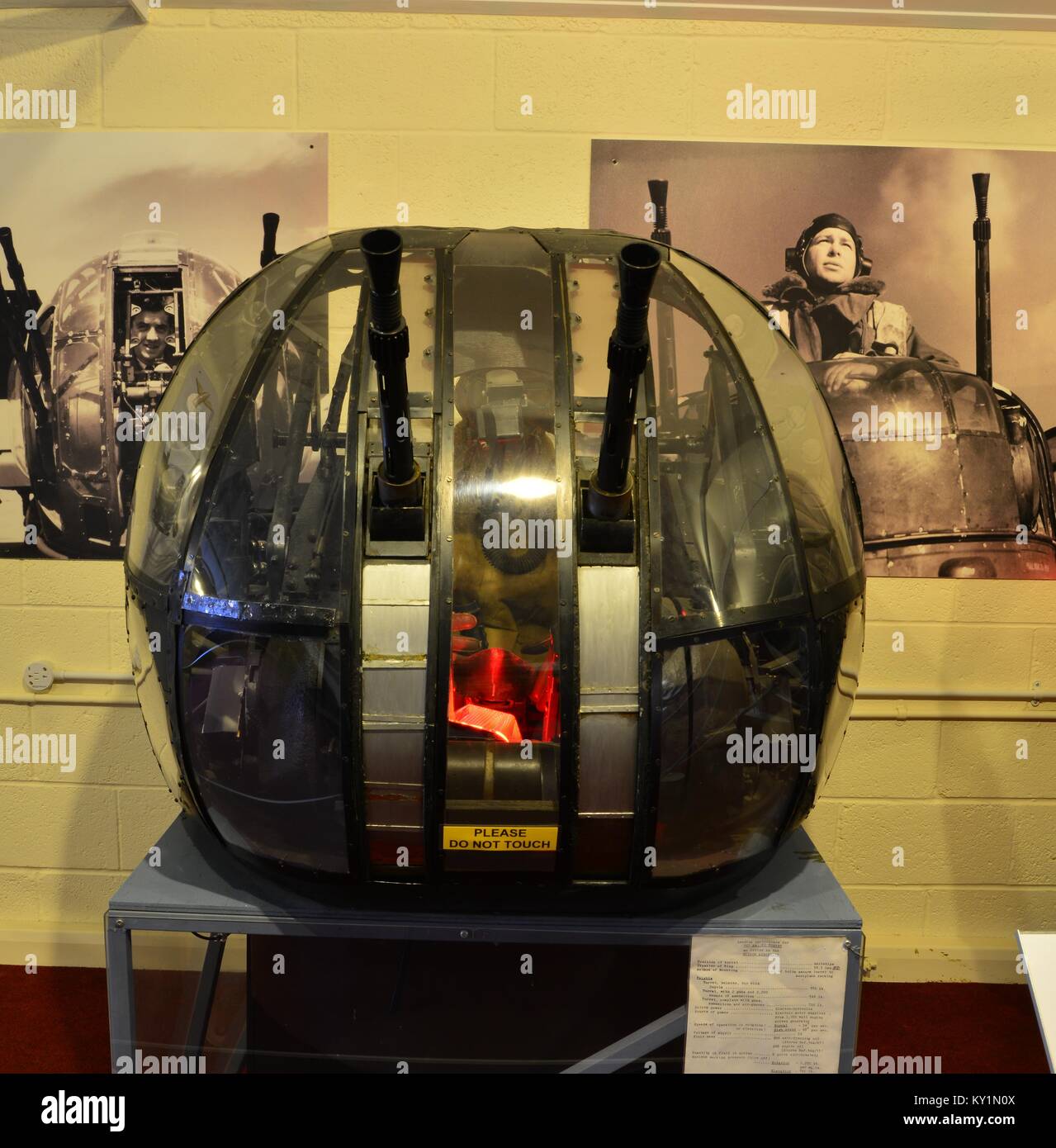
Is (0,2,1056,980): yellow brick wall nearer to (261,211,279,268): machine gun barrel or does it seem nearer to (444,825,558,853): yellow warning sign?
(261,211,279,268): machine gun barrel

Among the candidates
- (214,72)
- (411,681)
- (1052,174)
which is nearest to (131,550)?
(411,681)

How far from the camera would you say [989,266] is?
2965 millimetres

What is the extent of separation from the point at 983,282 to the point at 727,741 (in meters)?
2.05

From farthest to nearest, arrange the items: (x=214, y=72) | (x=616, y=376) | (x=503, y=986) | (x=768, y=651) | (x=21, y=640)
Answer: (x=21, y=640) < (x=214, y=72) < (x=503, y=986) < (x=768, y=651) < (x=616, y=376)

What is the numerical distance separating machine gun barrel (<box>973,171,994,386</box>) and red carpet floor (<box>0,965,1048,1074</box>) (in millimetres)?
1829

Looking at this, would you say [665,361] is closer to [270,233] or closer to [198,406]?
[198,406]

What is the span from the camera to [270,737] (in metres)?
1.56

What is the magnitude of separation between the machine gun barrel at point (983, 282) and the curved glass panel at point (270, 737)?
2.29 meters

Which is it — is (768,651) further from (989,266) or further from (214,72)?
(214,72)

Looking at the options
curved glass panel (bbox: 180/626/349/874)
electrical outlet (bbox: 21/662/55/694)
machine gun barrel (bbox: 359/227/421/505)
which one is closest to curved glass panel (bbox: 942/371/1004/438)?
machine gun barrel (bbox: 359/227/421/505)

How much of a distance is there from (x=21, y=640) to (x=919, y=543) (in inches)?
105

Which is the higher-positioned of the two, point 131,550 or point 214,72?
point 214,72

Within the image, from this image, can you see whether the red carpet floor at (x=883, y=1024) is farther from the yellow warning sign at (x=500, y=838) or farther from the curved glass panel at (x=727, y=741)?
the yellow warning sign at (x=500, y=838)

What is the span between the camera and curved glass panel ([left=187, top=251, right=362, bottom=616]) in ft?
5.10
